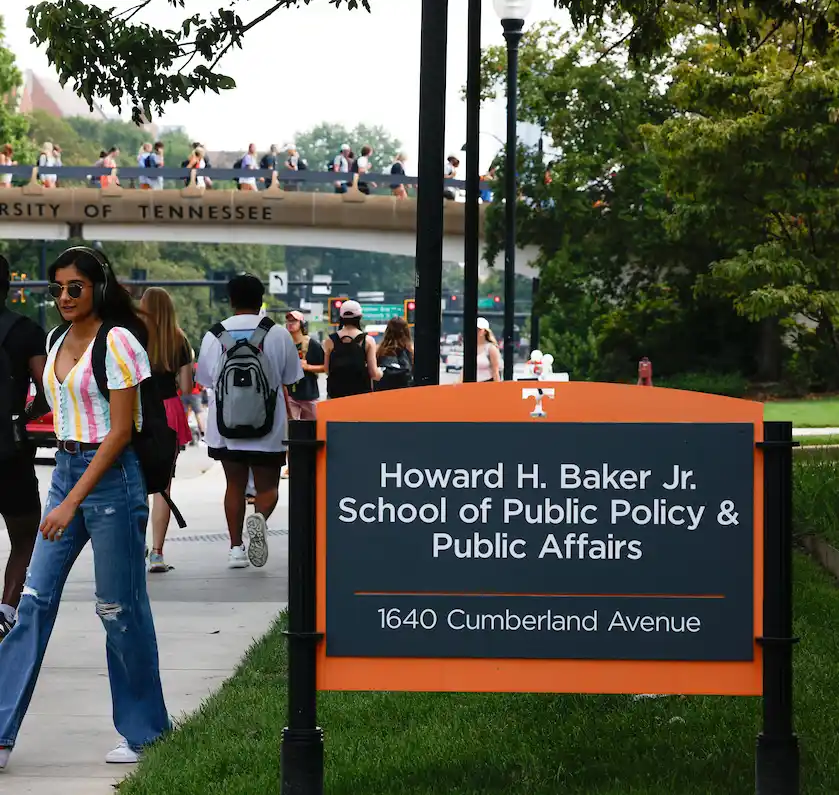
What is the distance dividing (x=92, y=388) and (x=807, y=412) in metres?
30.5

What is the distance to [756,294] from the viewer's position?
31703mm

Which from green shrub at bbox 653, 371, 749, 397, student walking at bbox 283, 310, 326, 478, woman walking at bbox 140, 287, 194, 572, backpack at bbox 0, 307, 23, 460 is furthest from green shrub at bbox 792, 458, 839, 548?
green shrub at bbox 653, 371, 749, 397

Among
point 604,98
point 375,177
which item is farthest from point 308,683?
point 375,177

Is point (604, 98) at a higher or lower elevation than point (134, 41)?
higher

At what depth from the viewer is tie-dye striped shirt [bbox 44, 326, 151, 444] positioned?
5.52 meters

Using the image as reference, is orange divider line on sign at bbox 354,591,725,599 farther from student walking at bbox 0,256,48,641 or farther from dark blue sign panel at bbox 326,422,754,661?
student walking at bbox 0,256,48,641

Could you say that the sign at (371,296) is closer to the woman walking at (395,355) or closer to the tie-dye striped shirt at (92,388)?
the woman walking at (395,355)

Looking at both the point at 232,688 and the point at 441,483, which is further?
the point at 232,688

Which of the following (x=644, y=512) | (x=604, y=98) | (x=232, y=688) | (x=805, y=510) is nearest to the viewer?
(x=644, y=512)

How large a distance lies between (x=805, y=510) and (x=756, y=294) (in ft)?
68.3

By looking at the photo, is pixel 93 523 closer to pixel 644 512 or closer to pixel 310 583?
pixel 310 583

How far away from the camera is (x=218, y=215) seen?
57812 millimetres

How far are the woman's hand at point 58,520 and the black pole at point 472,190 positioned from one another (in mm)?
5095

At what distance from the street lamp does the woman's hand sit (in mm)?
11548
